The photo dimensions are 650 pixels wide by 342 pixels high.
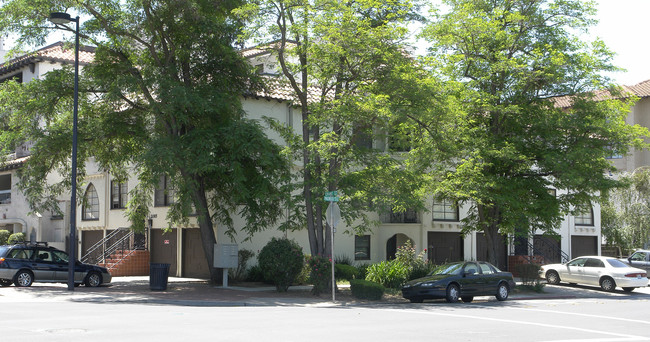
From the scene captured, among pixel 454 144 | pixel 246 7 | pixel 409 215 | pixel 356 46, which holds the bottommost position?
pixel 409 215

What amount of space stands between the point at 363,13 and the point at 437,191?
292 inches

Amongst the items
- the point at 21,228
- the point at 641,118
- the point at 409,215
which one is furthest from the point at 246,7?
the point at 641,118

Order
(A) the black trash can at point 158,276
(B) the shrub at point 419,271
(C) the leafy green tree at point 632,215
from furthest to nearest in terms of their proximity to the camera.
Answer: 1. (C) the leafy green tree at point 632,215
2. (B) the shrub at point 419,271
3. (A) the black trash can at point 158,276

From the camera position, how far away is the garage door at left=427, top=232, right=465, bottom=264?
1358 inches

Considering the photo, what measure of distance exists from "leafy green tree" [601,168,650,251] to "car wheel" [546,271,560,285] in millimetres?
16175

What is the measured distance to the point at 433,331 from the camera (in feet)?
42.1

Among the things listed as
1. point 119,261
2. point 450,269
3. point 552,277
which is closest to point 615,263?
point 552,277

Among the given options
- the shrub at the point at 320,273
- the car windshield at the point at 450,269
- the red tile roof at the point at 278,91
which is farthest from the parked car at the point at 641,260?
the shrub at the point at 320,273

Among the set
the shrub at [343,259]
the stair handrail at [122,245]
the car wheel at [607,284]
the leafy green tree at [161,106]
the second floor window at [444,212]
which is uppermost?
the leafy green tree at [161,106]

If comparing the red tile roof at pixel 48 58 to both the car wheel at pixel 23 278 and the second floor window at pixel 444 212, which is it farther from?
the second floor window at pixel 444 212

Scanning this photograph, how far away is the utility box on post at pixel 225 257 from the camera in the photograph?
24.7 metres

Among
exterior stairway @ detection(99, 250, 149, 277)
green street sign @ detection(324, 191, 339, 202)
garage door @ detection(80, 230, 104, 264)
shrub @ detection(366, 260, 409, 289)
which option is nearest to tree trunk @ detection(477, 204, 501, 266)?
shrub @ detection(366, 260, 409, 289)

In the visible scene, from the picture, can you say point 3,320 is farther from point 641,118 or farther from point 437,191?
point 641,118

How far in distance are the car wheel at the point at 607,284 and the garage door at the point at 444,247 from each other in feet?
27.3
